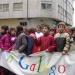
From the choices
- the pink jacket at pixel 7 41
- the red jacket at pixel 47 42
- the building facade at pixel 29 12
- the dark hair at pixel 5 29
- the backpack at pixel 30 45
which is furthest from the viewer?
the building facade at pixel 29 12

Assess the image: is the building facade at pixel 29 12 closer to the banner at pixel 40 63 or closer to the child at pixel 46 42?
the banner at pixel 40 63

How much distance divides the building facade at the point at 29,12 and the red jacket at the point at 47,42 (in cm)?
3557

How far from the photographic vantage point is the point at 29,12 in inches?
1762

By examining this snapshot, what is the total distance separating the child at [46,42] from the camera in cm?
809

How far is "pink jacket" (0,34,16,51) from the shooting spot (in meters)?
9.43

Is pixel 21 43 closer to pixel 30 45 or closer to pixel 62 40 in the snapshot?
pixel 30 45

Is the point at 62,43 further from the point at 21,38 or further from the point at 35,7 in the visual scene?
the point at 35,7

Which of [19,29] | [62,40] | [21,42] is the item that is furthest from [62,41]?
[19,29]

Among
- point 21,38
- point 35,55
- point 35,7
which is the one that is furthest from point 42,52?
point 35,7

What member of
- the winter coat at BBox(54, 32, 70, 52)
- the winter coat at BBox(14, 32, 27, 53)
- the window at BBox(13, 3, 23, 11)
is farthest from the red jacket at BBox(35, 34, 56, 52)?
the window at BBox(13, 3, 23, 11)

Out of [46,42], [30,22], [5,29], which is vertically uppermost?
[30,22]

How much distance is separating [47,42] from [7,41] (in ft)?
6.01

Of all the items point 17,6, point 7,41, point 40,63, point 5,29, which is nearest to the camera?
point 40,63

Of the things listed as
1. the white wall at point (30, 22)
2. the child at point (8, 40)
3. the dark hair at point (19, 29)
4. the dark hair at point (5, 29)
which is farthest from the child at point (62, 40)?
the white wall at point (30, 22)
